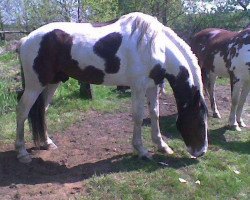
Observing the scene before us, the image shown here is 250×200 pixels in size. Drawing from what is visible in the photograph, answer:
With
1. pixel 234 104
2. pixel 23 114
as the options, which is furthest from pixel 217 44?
pixel 23 114

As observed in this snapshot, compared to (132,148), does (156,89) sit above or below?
above

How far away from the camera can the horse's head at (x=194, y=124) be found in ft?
16.6

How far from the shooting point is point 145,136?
6055 mm

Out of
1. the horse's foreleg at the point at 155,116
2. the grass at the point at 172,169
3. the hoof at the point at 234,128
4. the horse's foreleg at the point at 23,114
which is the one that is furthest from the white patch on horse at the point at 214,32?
the horse's foreleg at the point at 23,114

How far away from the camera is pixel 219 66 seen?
24.5 feet

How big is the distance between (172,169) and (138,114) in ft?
2.64

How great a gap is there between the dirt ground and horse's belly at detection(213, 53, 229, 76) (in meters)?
2.09

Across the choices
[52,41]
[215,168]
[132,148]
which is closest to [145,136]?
[132,148]

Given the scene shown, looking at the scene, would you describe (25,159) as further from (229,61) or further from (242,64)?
(229,61)

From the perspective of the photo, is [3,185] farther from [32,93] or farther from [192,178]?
[192,178]

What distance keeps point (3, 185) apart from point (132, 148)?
1924mm

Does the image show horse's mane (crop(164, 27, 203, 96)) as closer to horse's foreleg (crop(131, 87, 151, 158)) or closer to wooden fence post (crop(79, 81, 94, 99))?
horse's foreleg (crop(131, 87, 151, 158))

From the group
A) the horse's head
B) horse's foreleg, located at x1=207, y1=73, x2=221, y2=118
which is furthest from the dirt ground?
horse's foreleg, located at x1=207, y1=73, x2=221, y2=118

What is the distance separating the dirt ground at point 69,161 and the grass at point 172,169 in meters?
0.20
